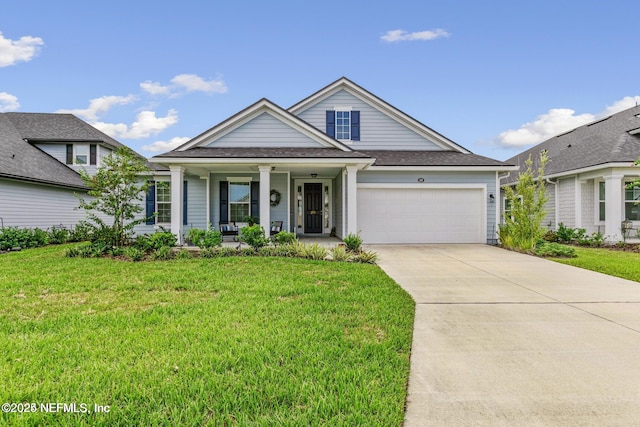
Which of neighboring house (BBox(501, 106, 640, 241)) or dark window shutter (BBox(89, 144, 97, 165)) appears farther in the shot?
dark window shutter (BBox(89, 144, 97, 165))

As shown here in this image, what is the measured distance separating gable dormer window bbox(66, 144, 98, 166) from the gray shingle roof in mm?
14188

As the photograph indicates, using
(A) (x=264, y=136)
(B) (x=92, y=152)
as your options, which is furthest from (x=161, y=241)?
(B) (x=92, y=152)

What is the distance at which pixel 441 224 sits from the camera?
13016 millimetres

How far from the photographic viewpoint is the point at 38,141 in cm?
1730

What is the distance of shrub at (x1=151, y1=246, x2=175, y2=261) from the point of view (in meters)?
8.77

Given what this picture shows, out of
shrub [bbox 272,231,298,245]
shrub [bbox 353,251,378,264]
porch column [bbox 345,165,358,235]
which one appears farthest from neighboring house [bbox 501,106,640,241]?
shrub [bbox 272,231,298,245]

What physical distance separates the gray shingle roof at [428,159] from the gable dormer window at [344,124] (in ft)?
3.39

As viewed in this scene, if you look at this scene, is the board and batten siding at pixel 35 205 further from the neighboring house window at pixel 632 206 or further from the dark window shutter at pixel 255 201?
the neighboring house window at pixel 632 206

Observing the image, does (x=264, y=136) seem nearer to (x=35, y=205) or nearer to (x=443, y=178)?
(x=443, y=178)

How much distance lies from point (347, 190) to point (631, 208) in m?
12.2

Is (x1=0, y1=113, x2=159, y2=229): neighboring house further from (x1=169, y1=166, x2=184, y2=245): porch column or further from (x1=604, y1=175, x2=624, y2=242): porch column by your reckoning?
(x1=604, y1=175, x2=624, y2=242): porch column

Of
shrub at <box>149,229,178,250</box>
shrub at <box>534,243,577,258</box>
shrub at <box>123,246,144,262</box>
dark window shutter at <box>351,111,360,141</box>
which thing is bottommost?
shrub at <box>534,243,577,258</box>

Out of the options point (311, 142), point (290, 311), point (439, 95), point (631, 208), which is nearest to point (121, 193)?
point (311, 142)

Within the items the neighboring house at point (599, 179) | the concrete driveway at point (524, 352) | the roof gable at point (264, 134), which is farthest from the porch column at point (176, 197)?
the neighboring house at point (599, 179)
